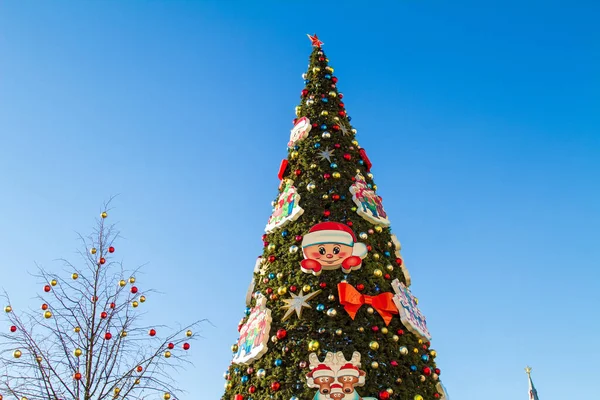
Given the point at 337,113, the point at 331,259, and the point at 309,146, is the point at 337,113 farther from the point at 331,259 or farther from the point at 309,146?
the point at 331,259

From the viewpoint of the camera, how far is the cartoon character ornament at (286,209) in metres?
9.46

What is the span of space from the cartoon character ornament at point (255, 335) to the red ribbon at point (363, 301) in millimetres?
1233

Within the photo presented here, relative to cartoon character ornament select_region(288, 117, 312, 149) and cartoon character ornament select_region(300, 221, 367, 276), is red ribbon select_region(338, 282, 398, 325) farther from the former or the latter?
cartoon character ornament select_region(288, 117, 312, 149)

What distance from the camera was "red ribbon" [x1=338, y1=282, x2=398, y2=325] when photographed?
27.0 feet

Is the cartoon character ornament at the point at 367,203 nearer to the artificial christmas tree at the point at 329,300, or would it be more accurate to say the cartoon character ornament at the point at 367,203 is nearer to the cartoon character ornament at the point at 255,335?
the artificial christmas tree at the point at 329,300

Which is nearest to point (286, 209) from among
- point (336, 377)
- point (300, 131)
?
point (300, 131)

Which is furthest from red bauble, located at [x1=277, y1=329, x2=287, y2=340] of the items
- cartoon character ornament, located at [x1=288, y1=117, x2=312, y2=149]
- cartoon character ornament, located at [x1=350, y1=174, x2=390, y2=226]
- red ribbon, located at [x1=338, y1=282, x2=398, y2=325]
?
cartoon character ornament, located at [x1=288, y1=117, x2=312, y2=149]

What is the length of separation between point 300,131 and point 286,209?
1773 mm

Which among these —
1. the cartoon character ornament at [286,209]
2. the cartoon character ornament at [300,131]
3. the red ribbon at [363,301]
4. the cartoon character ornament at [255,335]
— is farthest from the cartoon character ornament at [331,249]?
the cartoon character ornament at [300,131]

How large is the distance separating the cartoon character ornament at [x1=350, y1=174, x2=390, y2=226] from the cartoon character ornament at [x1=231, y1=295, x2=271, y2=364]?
7.39 ft

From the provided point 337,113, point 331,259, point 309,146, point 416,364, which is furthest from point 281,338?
point 337,113

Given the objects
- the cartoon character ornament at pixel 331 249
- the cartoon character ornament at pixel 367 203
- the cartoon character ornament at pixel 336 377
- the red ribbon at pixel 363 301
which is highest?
the cartoon character ornament at pixel 367 203

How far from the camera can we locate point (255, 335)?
8.59 meters

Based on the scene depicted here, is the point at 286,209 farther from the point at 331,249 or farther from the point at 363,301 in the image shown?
the point at 363,301
